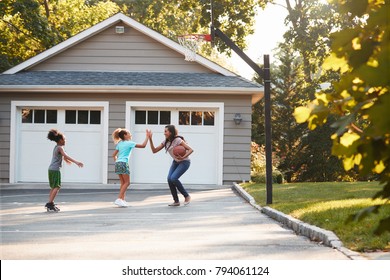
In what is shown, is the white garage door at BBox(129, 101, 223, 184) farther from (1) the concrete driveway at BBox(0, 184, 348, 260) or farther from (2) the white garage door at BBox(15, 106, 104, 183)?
(1) the concrete driveway at BBox(0, 184, 348, 260)

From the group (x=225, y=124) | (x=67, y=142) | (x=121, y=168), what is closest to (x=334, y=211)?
(x=121, y=168)

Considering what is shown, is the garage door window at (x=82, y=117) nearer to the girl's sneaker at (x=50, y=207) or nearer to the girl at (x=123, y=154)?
the girl at (x=123, y=154)

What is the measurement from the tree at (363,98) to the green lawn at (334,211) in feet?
2.74

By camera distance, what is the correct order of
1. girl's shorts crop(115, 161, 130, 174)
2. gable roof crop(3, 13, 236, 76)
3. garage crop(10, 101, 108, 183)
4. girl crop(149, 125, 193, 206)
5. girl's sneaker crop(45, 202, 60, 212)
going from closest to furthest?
girl's sneaker crop(45, 202, 60, 212), girl's shorts crop(115, 161, 130, 174), girl crop(149, 125, 193, 206), garage crop(10, 101, 108, 183), gable roof crop(3, 13, 236, 76)

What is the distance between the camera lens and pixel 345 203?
1271 cm

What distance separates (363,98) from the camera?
279 centimetres

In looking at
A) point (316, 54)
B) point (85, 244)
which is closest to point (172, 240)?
point (85, 244)

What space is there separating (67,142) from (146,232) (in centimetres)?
1283

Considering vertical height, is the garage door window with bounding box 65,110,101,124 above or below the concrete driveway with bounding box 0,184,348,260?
above

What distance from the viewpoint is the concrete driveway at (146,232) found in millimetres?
7965

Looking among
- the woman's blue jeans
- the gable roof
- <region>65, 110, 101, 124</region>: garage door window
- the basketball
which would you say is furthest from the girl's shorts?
the gable roof

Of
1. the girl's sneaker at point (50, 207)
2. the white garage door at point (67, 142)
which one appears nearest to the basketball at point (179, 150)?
the girl's sneaker at point (50, 207)

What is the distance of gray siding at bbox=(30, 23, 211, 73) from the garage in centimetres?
189

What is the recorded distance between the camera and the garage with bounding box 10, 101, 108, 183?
22.8 meters
